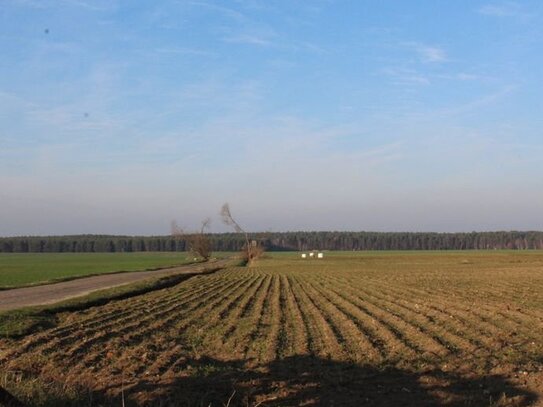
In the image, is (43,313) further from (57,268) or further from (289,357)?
(57,268)

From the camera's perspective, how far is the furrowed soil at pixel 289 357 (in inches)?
333

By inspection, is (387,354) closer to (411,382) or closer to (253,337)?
(411,382)

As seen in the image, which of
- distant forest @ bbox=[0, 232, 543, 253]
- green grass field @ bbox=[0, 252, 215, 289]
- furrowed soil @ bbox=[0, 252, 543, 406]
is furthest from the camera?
distant forest @ bbox=[0, 232, 543, 253]

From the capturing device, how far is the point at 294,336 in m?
14.4

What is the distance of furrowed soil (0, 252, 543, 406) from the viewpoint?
847 centimetres

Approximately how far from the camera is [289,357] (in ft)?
38.1

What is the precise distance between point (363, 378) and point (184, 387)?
8.74 ft

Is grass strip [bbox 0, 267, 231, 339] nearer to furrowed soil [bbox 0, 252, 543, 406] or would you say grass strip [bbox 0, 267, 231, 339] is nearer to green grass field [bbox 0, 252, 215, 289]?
furrowed soil [bbox 0, 252, 543, 406]

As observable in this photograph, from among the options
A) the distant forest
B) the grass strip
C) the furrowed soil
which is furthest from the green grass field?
the distant forest

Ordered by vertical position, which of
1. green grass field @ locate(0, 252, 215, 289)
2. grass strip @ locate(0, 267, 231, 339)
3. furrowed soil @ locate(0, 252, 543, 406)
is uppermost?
furrowed soil @ locate(0, 252, 543, 406)

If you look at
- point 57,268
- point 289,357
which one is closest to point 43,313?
point 289,357

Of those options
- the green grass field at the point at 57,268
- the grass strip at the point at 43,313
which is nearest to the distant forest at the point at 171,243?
the green grass field at the point at 57,268

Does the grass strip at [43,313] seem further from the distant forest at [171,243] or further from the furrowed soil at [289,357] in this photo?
the distant forest at [171,243]

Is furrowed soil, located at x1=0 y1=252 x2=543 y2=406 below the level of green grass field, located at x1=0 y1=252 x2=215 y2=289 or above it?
above
